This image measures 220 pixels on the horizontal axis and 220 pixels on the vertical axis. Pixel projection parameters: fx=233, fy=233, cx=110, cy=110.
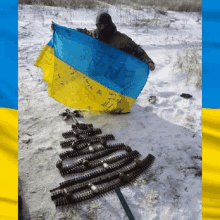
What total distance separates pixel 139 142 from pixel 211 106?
1.07 m

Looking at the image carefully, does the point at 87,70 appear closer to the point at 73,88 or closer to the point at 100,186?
the point at 73,88

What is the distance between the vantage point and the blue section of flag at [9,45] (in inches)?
88.4

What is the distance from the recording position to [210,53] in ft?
8.16

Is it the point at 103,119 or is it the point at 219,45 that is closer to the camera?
the point at 219,45

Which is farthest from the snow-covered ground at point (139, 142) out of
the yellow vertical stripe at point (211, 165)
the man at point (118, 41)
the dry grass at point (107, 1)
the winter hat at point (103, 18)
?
the dry grass at point (107, 1)

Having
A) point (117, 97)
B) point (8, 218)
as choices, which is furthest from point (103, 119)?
point (8, 218)

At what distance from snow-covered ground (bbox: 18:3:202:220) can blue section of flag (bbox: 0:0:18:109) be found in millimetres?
1021

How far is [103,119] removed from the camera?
3.79 m

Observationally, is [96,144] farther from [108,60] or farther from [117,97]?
[108,60]

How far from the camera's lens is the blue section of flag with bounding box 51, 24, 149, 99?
3381 mm

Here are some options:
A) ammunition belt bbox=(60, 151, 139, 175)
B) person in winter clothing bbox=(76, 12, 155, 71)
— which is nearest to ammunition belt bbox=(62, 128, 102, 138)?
ammunition belt bbox=(60, 151, 139, 175)

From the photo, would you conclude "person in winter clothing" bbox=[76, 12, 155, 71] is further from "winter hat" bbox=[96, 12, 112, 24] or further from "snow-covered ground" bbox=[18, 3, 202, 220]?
"snow-covered ground" bbox=[18, 3, 202, 220]

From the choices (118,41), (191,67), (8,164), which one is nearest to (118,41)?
(118,41)

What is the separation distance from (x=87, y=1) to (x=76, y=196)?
31.1 feet
